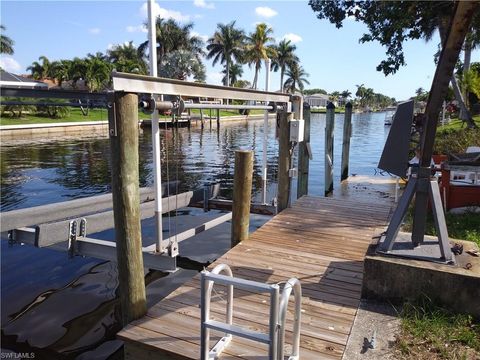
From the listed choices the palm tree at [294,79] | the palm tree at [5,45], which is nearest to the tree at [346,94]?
the palm tree at [294,79]

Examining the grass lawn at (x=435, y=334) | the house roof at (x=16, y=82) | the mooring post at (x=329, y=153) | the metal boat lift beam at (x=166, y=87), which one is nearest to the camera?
the metal boat lift beam at (x=166, y=87)

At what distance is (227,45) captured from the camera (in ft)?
230

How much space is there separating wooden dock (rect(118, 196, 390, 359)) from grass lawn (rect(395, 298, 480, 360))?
52 cm

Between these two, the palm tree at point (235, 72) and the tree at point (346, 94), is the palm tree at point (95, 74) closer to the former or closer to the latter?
the palm tree at point (235, 72)

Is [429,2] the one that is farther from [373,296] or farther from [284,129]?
[373,296]

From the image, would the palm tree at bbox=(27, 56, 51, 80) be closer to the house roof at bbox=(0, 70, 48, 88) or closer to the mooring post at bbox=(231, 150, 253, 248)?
the house roof at bbox=(0, 70, 48, 88)

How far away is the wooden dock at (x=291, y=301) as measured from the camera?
3.54 metres

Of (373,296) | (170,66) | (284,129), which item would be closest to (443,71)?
(373,296)

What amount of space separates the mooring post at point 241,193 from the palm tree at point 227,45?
6474 cm

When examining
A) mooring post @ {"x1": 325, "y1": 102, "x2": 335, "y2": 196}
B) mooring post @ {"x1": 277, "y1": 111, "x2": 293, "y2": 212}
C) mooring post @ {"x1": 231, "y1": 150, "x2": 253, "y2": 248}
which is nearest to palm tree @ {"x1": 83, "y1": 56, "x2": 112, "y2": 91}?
mooring post @ {"x1": 325, "y1": 102, "x2": 335, "y2": 196}

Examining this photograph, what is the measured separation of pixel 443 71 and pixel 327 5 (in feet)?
47.8

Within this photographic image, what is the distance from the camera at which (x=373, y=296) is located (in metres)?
4.36

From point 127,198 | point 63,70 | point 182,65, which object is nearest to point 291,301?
point 127,198

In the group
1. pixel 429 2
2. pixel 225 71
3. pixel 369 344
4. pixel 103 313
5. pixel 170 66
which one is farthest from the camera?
pixel 225 71
